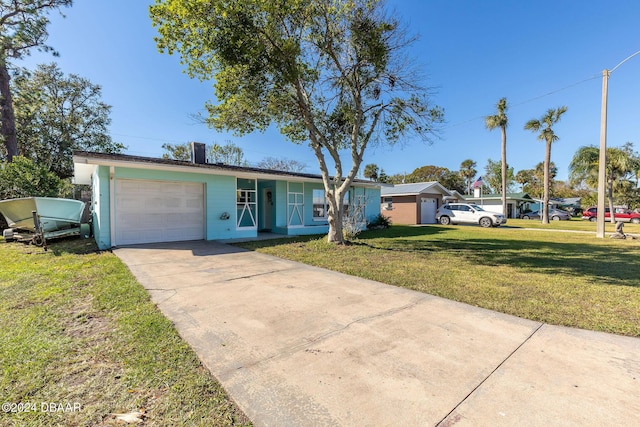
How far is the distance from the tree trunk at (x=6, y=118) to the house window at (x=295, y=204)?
15.8 m

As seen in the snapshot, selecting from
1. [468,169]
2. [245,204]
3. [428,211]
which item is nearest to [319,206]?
[245,204]

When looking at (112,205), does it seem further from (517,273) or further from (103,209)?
(517,273)

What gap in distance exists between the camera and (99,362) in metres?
2.57

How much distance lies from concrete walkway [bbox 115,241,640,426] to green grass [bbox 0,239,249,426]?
216mm

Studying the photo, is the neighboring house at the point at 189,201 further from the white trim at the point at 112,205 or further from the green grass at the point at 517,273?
the green grass at the point at 517,273

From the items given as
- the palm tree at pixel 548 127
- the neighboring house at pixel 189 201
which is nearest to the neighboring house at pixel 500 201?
the palm tree at pixel 548 127

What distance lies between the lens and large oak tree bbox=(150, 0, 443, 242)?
710 centimetres

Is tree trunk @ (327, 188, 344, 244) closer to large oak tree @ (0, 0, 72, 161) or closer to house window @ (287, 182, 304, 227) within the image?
house window @ (287, 182, 304, 227)

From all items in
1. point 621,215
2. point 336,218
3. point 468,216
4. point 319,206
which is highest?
point 319,206

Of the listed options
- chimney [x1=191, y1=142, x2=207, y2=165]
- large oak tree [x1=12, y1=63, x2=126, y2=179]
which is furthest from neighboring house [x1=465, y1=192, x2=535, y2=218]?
large oak tree [x1=12, y1=63, x2=126, y2=179]

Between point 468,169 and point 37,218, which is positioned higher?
point 468,169

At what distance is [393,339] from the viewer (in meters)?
3.06

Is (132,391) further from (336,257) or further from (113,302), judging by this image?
(336,257)

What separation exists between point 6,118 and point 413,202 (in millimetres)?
26524
